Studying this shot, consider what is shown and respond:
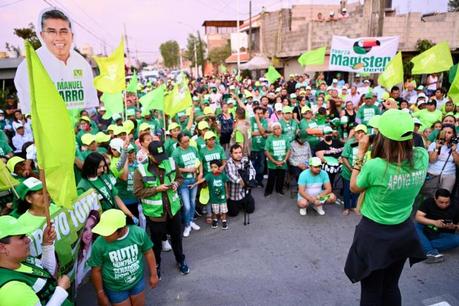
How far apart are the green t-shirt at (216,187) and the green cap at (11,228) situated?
12.6 ft

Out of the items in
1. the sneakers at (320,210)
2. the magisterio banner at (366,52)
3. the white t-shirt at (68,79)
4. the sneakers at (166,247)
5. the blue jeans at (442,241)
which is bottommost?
the sneakers at (166,247)

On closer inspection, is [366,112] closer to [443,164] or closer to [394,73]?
[394,73]

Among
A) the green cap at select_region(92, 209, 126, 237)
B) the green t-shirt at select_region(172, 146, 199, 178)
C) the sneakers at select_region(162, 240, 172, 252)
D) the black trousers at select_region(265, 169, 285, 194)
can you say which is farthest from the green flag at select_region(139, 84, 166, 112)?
the green cap at select_region(92, 209, 126, 237)

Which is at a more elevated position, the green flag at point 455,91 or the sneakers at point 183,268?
the green flag at point 455,91

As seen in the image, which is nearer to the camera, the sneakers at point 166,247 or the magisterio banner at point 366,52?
the sneakers at point 166,247

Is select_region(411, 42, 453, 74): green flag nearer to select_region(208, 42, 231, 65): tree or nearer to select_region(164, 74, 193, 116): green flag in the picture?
select_region(164, 74, 193, 116): green flag

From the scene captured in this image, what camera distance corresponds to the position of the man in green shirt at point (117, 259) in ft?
10.0

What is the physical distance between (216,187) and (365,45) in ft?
23.4

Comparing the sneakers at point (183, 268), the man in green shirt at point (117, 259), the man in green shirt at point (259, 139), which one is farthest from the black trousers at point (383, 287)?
the man in green shirt at point (259, 139)

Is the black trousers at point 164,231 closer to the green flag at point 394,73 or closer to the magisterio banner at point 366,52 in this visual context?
the green flag at point 394,73

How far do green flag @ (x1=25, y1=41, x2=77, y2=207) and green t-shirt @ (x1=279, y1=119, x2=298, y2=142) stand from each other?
532 centimetres

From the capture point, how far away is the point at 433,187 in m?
5.96

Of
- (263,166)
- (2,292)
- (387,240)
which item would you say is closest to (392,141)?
(387,240)

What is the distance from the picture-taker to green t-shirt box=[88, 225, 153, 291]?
3148 millimetres
